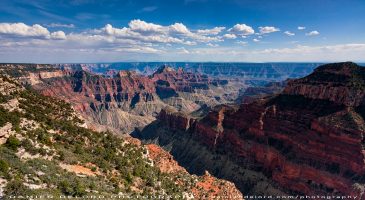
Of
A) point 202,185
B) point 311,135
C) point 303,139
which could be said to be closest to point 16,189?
point 202,185

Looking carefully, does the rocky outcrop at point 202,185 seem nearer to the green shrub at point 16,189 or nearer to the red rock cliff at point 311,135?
the green shrub at point 16,189

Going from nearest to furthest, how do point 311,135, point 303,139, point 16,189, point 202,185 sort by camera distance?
point 16,189 → point 202,185 → point 311,135 → point 303,139

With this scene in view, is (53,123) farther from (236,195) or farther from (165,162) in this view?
(236,195)

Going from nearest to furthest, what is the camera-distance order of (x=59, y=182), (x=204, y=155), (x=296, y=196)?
(x=59, y=182) → (x=296, y=196) → (x=204, y=155)

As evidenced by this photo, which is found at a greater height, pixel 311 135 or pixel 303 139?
pixel 311 135

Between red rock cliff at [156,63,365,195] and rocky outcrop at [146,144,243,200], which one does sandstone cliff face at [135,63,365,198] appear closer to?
red rock cliff at [156,63,365,195]

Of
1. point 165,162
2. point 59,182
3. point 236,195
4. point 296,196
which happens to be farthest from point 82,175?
point 296,196

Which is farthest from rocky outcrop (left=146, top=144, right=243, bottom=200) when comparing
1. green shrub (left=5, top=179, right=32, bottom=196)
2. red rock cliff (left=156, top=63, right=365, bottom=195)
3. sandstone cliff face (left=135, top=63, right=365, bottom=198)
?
sandstone cliff face (left=135, top=63, right=365, bottom=198)

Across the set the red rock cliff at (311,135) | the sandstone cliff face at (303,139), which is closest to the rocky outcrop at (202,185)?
the red rock cliff at (311,135)

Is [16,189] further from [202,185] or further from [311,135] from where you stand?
[311,135]
